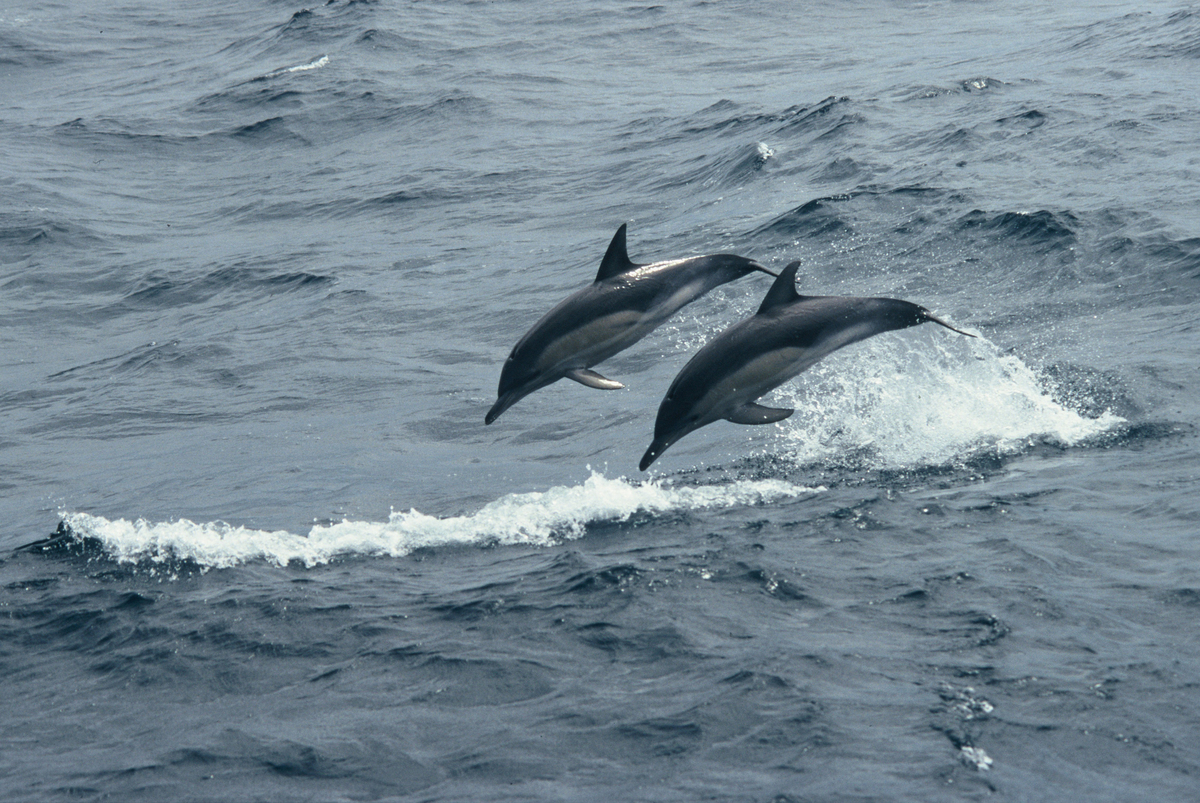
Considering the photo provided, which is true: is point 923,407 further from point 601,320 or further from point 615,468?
point 601,320

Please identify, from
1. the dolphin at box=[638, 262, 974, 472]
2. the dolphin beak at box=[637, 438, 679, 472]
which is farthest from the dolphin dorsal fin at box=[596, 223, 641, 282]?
the dolphin beak at box=[637, 438, 679, 472]

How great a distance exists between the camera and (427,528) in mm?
8781

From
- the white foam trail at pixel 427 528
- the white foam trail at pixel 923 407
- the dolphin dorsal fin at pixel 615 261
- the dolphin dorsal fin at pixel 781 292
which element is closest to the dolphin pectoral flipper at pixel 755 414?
the dolphin dorsal fin at pixel 781 292

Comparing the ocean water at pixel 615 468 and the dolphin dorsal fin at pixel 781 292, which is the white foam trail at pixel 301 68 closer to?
the ocean water at pixel 615 468

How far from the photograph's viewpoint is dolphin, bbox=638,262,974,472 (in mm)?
6520

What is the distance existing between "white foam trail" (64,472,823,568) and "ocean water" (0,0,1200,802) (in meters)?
0.04

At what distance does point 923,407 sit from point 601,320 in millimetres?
4339

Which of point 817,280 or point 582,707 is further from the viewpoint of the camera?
point 817,280

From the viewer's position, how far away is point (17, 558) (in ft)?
28.1

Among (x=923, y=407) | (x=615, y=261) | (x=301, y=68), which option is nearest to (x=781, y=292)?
(x=615, y=261)

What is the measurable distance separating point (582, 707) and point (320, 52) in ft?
89.5

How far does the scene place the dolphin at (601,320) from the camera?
638 centimetres

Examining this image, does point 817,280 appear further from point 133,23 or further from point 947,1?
point 133,23

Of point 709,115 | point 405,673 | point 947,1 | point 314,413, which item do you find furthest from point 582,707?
point 947,1
